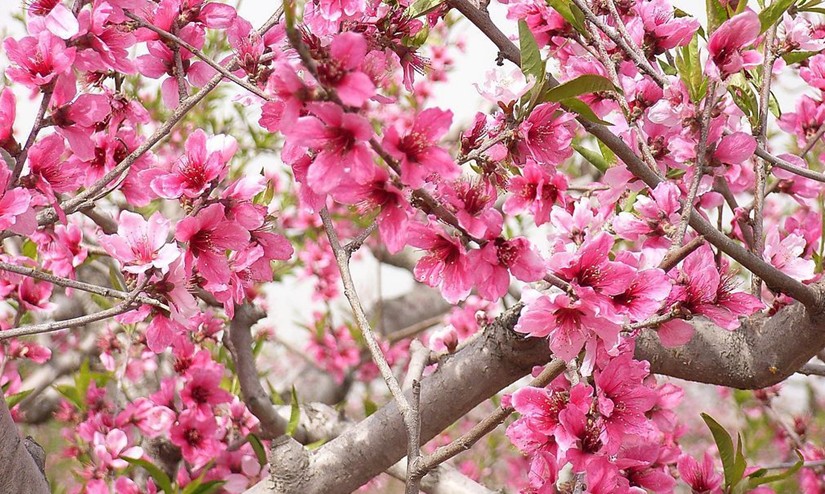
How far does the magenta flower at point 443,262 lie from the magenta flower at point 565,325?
0.29ft

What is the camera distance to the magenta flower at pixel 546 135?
960 mm

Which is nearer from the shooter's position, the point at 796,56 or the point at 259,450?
the point at 796,56

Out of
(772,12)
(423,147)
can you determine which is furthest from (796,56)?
(423,147)

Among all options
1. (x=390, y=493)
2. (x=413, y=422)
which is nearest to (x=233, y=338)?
(x=413, y=422)

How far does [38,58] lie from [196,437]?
1.13 metres

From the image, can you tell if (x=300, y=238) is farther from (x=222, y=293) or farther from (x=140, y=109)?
(x=222, y=293)

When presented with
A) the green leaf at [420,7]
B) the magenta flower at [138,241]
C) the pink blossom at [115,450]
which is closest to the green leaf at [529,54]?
the green leaf at [420,7]

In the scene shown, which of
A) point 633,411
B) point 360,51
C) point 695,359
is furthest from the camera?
point 695,359

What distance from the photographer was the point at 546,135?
3.25 ft

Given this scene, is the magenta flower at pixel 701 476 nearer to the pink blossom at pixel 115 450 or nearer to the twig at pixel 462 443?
the twig at pixel 462 443

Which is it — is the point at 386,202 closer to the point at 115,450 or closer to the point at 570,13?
the point at 570,13

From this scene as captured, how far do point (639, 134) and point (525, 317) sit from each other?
0.37m

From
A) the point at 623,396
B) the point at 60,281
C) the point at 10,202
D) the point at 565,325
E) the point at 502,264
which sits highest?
the point at 10,202

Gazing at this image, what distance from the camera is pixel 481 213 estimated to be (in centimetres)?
86
